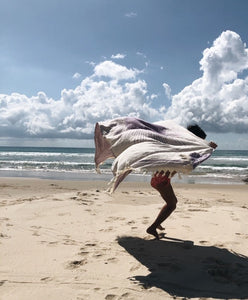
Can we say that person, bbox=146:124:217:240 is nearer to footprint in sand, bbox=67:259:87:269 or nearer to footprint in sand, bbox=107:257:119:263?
footprint in sand, bbox=107:257:119:263

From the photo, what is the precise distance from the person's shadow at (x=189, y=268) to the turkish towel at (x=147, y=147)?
122cm

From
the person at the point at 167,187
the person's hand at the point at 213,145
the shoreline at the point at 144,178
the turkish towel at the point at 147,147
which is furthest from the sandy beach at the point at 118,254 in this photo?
the shoreline at the point at 144,178

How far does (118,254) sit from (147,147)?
1635mm

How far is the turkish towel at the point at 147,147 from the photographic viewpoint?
11.6ft

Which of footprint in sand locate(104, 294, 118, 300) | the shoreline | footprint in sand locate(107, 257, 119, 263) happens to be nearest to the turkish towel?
footprint in sand locate(107, 257, 119, 263)

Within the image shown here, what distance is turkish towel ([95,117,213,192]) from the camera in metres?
3.55

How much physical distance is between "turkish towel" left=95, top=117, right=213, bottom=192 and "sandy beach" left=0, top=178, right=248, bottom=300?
1.13 m

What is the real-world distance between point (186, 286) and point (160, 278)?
1.07 ft

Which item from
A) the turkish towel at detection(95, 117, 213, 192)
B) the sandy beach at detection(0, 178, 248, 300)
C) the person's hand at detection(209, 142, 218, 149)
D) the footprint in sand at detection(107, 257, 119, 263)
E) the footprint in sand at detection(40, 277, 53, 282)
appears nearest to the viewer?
the sandy beach at detection(0, 178, 248, 300)

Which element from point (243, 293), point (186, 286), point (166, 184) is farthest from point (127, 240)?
point (243, 293)

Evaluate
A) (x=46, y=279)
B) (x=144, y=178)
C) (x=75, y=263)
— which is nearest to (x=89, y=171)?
(x=144, y=178)

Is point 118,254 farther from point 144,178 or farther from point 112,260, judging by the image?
point 144,178

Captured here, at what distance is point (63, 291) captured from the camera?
3.12 m

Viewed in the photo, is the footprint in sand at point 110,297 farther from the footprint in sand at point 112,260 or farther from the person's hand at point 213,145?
the person's hand at point 213,145
